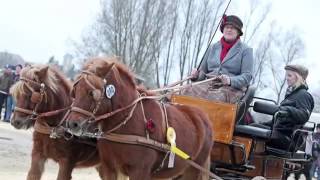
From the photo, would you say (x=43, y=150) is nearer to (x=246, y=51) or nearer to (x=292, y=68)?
(x=246, y=51)

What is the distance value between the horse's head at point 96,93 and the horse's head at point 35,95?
79cm

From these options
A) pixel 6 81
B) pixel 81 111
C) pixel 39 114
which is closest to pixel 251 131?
pixel 39 114

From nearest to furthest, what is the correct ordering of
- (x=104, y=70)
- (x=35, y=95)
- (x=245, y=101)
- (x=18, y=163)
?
(x=104, y=70), (x=35, y=95), (x=245, y=101), (x=18, y=163)

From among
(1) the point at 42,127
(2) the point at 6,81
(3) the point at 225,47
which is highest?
(3) the point at 225,47

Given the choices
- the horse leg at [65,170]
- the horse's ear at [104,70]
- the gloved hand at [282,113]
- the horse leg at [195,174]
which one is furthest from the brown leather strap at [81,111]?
the gloved hand at [282,113]

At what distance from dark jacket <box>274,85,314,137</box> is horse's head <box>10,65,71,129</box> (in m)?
2.87

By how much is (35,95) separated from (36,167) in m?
0.75

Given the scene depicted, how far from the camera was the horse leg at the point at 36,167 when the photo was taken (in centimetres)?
544

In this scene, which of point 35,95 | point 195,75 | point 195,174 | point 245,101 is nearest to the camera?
point 35,95

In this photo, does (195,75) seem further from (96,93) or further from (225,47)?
(96,93)

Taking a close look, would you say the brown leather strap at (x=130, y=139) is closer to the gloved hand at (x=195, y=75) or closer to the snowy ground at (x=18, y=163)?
the gloved hand at (x=195, y=75)

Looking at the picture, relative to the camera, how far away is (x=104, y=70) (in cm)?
471

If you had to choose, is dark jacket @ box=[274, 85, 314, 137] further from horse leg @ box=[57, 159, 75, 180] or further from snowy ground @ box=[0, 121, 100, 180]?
snowy ground @ box=[0, 121, 100, 180]

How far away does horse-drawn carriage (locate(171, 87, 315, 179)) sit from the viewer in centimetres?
648
